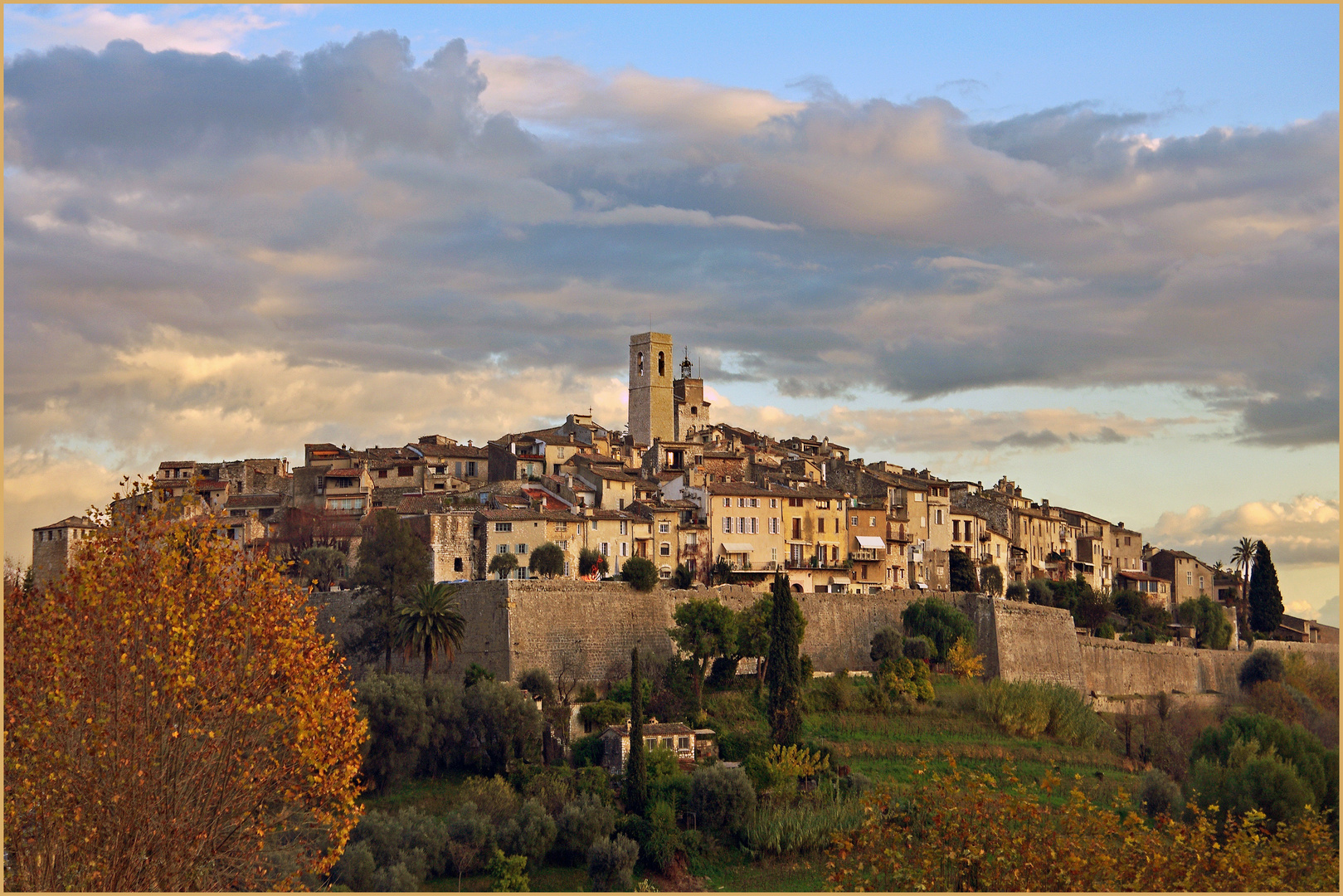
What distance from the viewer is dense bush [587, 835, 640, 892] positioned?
41.2 meters

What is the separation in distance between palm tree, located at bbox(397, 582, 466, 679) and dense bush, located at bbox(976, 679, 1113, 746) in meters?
20.6

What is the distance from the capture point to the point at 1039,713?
5684 cm

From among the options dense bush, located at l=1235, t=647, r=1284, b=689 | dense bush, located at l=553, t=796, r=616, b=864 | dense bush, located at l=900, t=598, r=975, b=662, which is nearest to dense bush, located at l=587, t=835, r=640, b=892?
dense bush, located at l=553, t=796, r=616, b=864

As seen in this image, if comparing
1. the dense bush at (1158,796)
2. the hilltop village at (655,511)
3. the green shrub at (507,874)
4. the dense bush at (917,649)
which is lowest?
the green shrub at (507,874)

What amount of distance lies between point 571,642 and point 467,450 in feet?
79.9

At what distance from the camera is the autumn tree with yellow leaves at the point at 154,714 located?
18203mm

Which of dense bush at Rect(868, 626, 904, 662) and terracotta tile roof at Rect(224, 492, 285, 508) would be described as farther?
terracotta tile roof at Rect(224, 492, 285, 508)

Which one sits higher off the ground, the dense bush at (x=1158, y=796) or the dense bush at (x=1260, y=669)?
the dense bush at (x=1260, y=669)

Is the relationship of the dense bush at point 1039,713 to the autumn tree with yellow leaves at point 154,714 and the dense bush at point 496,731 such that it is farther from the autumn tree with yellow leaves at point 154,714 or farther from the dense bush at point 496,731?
the autumn tree with yellow leaves at point 154,714

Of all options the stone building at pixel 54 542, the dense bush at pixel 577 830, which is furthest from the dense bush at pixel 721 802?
the stone building at pixel 54 542

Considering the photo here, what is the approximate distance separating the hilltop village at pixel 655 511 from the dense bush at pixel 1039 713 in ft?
38.8

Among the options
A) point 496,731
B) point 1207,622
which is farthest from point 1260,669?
point 496,731

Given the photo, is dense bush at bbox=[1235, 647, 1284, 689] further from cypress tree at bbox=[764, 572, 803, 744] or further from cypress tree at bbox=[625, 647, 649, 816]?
cypress tree at bbox=[625, 647, 649, 816]

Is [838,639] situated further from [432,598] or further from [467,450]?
[467,450]
